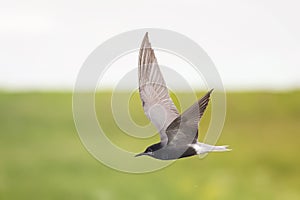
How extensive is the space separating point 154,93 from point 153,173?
82.3 inches

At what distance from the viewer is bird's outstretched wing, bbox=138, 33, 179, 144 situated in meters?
1.81

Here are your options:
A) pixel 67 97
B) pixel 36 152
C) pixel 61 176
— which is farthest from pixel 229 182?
pixel 67 97

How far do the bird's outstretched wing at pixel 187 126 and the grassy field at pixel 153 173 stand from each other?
1.45 meters

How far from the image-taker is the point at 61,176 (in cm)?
390

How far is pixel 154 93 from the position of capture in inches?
74.0

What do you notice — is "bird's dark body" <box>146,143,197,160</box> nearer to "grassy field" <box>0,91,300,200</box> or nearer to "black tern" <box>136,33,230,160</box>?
"black tern" <box>136,33,230,160</box>

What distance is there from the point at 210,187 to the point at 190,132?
1919 millimetres

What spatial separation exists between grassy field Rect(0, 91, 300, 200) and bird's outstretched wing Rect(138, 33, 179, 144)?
4.38ft

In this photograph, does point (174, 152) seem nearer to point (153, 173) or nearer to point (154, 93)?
point (154, 93)

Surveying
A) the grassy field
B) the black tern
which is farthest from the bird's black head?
the grassy field

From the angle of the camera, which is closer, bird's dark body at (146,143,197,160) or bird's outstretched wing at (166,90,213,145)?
bird's outstretched wing at (166,90,213,145)

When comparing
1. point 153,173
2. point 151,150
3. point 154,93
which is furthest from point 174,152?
point 153,173

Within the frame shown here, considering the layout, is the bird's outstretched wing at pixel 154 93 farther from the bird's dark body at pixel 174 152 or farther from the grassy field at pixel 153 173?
the grassy field at pixel 153 173

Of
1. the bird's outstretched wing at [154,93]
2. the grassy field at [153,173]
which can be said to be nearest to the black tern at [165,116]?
the bird's outstretched wing at [154,93]
